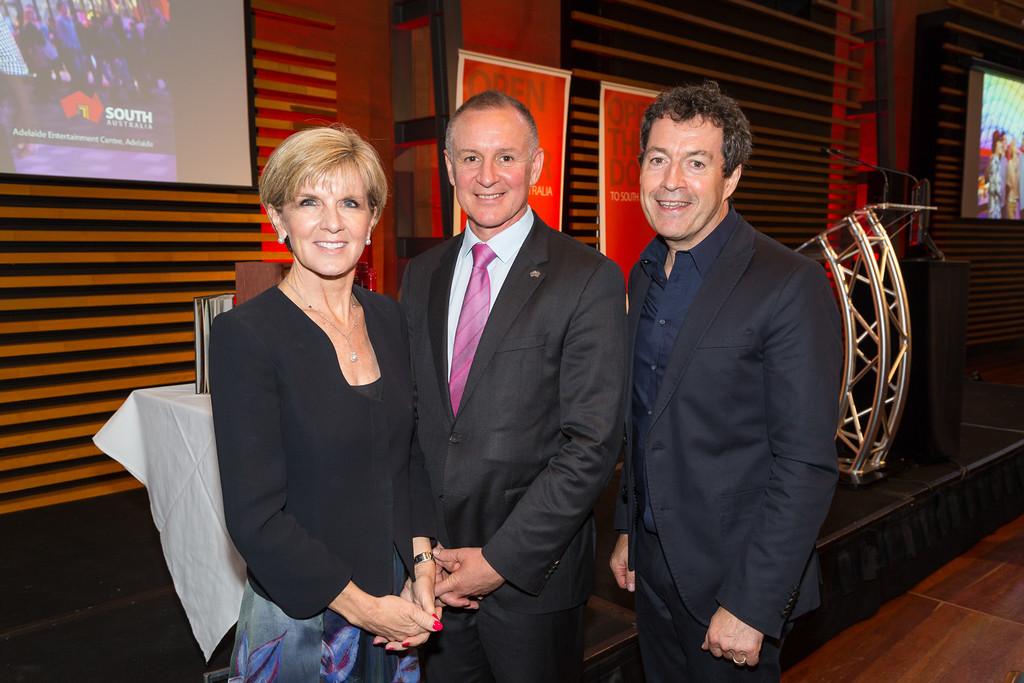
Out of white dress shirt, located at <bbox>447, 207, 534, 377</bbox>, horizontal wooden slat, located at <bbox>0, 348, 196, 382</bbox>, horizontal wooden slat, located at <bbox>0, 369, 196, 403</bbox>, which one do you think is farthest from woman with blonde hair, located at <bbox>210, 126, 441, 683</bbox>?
horizontal wooden slat, located at <bbox>0, 369, 196, 403</bbox>

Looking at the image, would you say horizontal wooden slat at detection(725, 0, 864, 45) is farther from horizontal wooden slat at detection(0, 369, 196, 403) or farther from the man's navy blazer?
the man's navy blazer

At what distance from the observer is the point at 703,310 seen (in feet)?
5.06

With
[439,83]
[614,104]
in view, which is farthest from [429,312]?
[614,104]

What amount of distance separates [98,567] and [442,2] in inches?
138

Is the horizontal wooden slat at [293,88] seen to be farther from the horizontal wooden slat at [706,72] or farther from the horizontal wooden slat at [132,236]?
the horizontal wooden slat at [706,72]

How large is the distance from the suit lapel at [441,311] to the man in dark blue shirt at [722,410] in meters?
0.43

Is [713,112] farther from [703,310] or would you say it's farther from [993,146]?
[993,146]

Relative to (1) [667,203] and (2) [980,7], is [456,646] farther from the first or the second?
(2) [980,7]

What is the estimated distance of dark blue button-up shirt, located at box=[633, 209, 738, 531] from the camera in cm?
164

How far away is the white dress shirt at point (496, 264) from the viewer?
163 cm

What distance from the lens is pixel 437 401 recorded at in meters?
1.59

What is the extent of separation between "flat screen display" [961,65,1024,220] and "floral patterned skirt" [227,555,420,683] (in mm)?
10333

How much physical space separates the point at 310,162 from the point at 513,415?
0.62 m

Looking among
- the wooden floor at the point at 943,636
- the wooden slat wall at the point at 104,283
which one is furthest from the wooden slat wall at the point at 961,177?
the wooden slat wall at the point at 104,283
